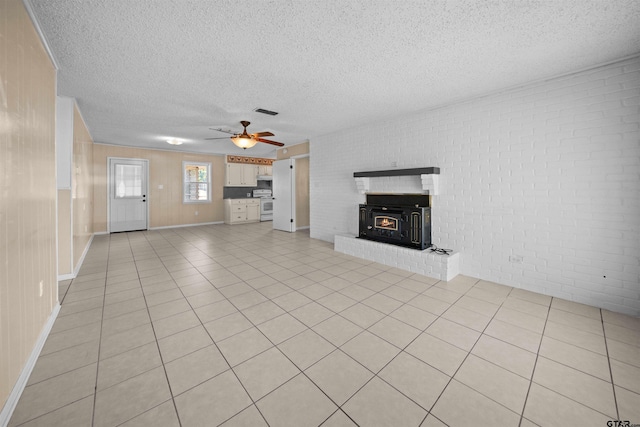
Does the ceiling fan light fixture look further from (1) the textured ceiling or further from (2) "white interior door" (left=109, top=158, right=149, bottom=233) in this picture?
(2) "white interior door" (left=109, top=158, right=149, bottom=233)

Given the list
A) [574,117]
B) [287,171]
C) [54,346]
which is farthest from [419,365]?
[287,171]

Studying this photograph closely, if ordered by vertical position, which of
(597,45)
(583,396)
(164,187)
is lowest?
(583,396)

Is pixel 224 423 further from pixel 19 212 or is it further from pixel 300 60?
pixel 300 60

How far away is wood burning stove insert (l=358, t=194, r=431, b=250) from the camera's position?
389 cm

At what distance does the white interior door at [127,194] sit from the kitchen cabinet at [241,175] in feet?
7.88

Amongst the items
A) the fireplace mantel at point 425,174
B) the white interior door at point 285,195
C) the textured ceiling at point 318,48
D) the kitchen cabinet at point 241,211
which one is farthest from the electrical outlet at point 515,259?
the kitchen cabinet at point 241,211

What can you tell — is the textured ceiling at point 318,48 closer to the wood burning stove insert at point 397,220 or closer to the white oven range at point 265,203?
the wood burning stove insert at point 397,220

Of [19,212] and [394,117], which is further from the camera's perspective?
[394,117]

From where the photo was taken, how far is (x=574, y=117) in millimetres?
2797

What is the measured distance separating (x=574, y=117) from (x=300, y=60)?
3.08m

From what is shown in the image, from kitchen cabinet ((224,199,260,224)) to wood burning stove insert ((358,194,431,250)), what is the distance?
Result: 537 centimetres

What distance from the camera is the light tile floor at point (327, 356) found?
4.59 ft

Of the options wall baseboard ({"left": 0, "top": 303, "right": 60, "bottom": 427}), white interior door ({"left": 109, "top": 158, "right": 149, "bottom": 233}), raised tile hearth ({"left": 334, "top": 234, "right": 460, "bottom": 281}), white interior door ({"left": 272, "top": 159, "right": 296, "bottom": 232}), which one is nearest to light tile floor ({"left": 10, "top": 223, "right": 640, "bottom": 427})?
wall baseboard ({"left": 0, "top": 303, "right": 60, "bottom": 427})

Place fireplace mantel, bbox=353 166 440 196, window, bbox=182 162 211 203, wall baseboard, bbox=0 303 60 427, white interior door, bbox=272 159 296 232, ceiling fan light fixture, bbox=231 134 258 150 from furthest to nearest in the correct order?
1. window, bbox=182 162 211 203
2. white interior door, bbox=272 159 296 232
3. ceiling fan light fixture, bbox=231 134 258 150
4. fireplace mantel, bbox=353 166 440 196
5. wall baseboard, bbox=0 303 60 427
